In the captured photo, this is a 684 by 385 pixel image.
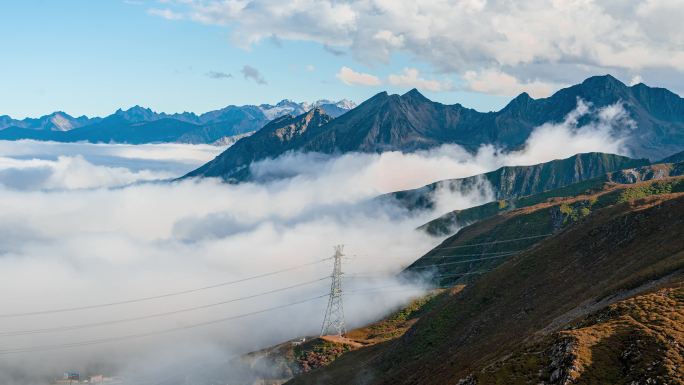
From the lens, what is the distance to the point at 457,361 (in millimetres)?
104375

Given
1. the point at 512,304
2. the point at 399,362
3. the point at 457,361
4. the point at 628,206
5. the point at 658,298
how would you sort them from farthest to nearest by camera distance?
the point at 628,206
the point at 399,362
the point at 512,304
the point at 457,361
the point at 658,298

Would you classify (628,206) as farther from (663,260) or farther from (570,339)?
(570,339)

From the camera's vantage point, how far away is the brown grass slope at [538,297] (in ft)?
323

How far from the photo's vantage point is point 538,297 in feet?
430

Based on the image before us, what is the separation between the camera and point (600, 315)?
3049 inches

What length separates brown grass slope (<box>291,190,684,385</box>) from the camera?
323 ft

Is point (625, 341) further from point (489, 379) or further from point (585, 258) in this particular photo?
point (585, 258)

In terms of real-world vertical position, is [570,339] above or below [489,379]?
above

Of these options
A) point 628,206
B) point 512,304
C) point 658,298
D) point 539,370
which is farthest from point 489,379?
point 628,206

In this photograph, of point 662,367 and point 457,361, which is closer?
point 662,367

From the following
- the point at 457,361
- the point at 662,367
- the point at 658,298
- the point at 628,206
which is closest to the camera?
the point at 662,367

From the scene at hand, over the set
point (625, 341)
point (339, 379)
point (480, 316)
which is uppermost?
point (625, 341)

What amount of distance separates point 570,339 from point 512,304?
69.3m

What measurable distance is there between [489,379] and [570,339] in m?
10.3
